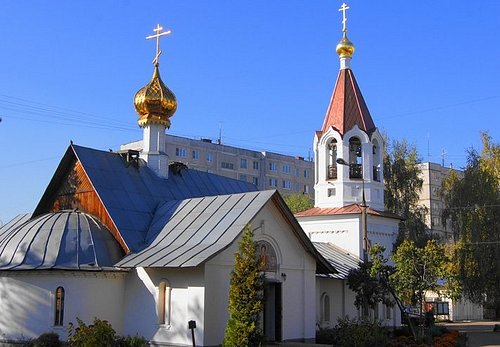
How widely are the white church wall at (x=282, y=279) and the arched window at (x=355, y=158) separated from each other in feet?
29.3

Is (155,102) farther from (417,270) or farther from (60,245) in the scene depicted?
(417,270)

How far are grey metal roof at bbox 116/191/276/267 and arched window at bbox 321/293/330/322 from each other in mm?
7161

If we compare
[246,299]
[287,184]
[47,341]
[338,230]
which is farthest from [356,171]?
[287,184]

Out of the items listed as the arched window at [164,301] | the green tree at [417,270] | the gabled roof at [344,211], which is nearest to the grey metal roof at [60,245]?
the arched window at [164,301]

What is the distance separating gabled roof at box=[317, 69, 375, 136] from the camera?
103 feet

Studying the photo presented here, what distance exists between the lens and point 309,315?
22.7 m

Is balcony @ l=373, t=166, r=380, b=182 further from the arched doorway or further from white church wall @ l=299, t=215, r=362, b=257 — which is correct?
the arched doorway

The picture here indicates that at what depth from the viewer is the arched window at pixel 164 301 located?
20.4m

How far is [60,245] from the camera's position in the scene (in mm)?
20922

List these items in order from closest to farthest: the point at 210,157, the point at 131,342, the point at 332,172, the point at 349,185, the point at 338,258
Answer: the point at 131,342
the point at 338,258
the point at 349,185
the point at 332,172
the point at 210,157

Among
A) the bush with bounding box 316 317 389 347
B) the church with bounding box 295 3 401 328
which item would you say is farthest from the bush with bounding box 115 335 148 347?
the church with bounding box 295 3 401 328

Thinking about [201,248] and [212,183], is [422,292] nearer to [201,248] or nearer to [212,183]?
[201,248]

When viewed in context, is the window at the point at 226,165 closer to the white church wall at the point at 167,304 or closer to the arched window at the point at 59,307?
the white church wall at the point at 167,304

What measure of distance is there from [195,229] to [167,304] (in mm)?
2490
